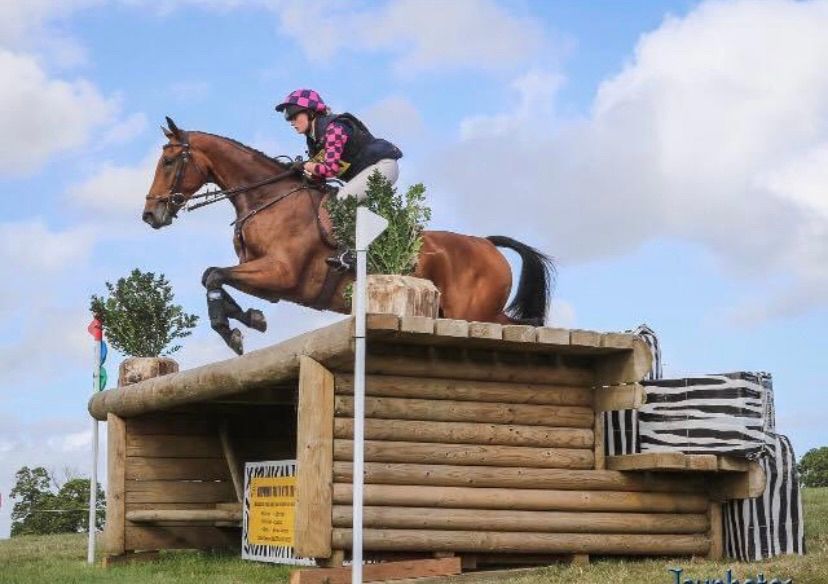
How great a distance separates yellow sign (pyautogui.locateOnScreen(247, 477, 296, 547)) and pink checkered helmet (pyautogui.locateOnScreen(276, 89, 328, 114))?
3276 millimetres

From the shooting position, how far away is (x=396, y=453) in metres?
8.73

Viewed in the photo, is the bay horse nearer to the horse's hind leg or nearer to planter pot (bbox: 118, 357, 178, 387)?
the horse's hind leg

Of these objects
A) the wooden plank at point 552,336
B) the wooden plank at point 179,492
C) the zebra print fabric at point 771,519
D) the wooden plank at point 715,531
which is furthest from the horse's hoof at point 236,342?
the zebra print fabric at point 771,519

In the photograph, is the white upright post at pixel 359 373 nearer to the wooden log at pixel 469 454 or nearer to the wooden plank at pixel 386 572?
the wooden plank at pixel 386 572

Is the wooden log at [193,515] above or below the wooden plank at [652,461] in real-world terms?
below

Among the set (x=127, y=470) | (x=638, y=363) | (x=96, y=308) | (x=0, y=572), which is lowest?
(x=0, y=572)

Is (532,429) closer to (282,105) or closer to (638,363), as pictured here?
(638,363)

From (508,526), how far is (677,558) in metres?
1.57

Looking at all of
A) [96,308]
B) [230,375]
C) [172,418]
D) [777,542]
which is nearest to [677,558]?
[777,542]

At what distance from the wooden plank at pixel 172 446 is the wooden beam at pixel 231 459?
151mm

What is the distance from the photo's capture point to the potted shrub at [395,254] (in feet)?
27.6

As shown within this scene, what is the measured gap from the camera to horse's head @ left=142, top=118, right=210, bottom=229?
36.8ft

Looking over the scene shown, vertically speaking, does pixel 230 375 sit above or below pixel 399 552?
above

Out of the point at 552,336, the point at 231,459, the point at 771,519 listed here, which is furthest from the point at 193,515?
the point at 771,519
